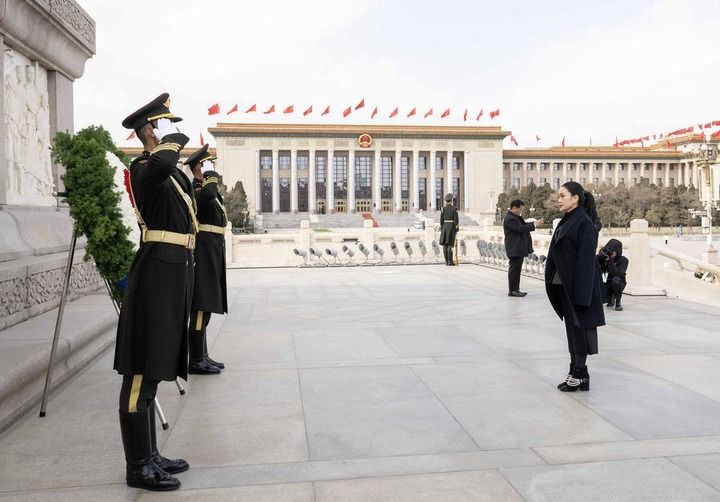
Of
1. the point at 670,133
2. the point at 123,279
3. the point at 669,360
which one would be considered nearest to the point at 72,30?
the point at 123,279


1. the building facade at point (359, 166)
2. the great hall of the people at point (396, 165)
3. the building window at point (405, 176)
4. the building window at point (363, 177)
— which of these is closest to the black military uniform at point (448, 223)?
the great hall of the people at point (396, 165)

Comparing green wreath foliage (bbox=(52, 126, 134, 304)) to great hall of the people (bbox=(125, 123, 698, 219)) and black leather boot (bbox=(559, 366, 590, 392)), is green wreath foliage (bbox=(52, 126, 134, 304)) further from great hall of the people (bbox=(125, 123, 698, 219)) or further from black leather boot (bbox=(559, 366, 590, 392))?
great hall of the people (bbox=(125, 123, 698, 219))

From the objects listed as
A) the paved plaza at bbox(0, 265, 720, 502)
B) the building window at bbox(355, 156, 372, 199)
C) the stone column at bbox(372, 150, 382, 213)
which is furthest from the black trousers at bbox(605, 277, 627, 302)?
the building window at bbox(355, 156, 372, 199)

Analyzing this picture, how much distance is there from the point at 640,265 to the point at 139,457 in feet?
32.3

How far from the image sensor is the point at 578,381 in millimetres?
4922

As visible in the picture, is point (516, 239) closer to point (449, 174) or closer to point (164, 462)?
point (164, 462)

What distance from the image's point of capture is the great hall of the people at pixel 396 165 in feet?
263

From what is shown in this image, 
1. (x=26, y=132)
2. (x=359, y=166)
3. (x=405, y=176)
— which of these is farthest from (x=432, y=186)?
(x=26, y=132)

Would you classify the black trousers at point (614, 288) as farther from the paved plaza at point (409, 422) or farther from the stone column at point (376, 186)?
the stone column at point (376, 186)

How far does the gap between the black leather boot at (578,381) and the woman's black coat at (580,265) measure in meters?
0.35

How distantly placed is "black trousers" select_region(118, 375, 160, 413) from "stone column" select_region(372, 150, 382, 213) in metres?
79.7

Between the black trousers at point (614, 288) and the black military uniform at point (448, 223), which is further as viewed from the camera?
the black military uniform at point (448, 223)

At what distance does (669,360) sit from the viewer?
601 cm

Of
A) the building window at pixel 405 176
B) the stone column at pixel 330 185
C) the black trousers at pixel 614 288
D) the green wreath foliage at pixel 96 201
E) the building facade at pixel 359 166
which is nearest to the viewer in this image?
the green wreath foliage at pixel 96 201
